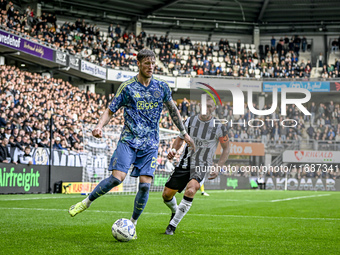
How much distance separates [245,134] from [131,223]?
24727mm

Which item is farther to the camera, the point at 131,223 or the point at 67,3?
the point at 67,3

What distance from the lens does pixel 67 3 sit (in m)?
42.2

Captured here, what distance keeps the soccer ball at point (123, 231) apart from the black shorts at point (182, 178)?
5.48 feet

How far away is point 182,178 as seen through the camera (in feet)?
25.1

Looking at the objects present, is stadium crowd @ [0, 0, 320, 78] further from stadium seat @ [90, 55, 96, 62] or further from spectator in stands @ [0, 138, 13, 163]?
spectator in stands @ [0, 138, 13, 163]

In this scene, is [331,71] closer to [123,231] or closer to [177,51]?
[177,51]

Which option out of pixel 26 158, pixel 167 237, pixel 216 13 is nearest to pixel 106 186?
pixel 167 237

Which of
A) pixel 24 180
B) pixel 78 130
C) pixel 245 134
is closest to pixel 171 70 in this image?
pixel 245 134

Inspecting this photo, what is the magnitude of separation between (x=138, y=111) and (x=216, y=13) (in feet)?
146

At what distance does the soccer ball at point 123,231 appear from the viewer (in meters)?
5.93

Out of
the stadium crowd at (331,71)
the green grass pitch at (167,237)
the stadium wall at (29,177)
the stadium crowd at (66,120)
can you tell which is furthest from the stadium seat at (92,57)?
the green grass pitch at (167,237)

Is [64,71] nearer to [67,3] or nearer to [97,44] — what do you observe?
[97,44]

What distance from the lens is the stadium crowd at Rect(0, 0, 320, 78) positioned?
36.4 metres

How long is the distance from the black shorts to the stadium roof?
36.7m
